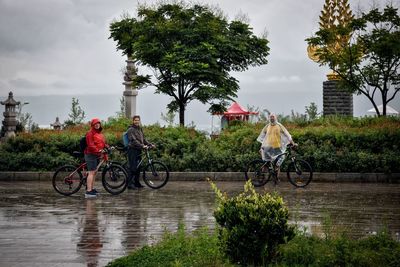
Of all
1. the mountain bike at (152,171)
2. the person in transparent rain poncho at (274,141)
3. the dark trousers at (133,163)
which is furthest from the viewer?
the person in transparent rain poncho at (274,141)

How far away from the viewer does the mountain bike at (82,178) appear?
16.0 metres

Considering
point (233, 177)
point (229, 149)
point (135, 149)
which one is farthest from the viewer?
point (229, 149)

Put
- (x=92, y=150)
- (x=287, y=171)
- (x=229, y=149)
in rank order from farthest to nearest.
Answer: (x=229, y=149)
(x=287, y=171)
(x=92, y=150)

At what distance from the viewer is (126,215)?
1200 cm

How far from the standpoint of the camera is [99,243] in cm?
885

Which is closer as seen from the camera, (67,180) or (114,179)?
(67,180)

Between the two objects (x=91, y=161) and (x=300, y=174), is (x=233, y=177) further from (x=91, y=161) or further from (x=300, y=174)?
(x=91, y=161)

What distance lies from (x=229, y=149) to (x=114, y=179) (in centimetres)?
646

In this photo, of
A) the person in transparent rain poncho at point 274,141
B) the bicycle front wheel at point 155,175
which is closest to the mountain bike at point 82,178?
the bicycle front wheel at point 155,175

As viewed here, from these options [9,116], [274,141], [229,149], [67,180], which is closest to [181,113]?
[9,116]

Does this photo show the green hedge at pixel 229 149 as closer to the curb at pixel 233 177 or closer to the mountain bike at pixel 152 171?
the curb at pixel 233 177

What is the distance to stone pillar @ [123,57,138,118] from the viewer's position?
36719 mm

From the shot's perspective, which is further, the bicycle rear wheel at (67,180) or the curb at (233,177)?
the curb at (233,177)

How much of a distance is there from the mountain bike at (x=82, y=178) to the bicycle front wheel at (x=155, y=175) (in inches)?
59.7
